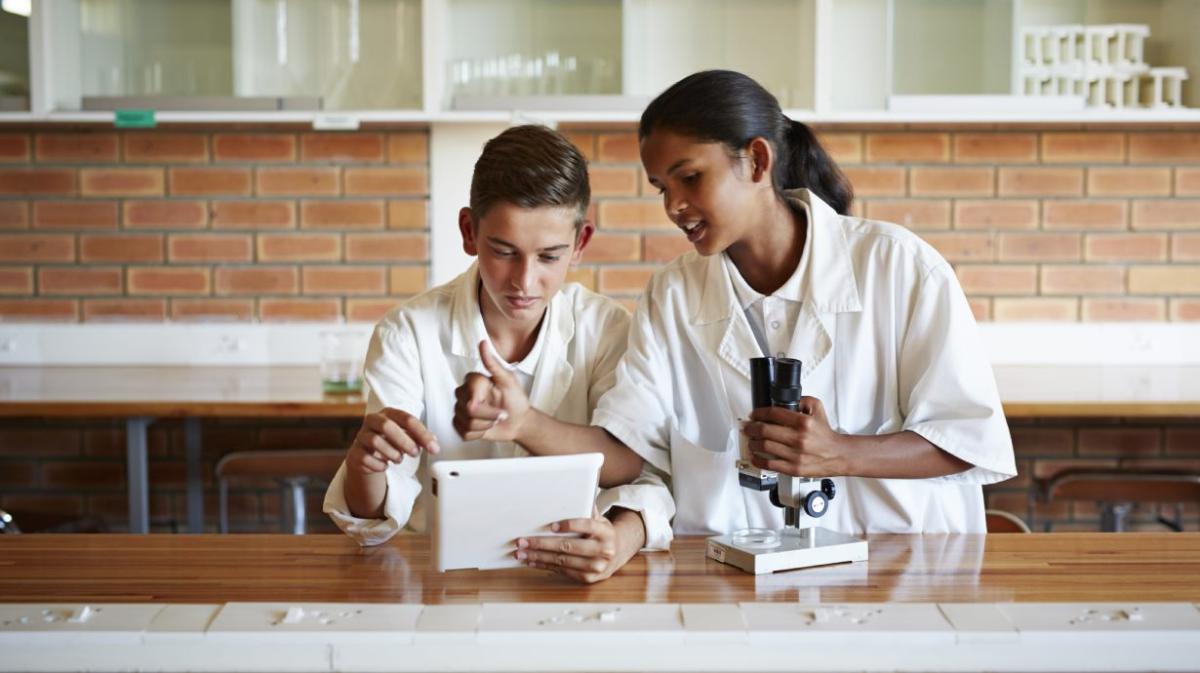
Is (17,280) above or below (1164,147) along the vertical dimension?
below

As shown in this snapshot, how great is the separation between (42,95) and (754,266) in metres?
2.16

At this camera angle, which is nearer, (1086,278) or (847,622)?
(847,622)

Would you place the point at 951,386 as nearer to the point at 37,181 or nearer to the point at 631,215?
the point at 631,215

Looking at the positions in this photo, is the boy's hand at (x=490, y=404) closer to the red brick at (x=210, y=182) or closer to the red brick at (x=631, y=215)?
Answer: the red brick at (x=631, y=215)

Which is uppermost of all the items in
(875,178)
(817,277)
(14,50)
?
(14,50)

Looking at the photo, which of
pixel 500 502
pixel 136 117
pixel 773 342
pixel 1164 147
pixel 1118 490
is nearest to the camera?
pixel 500 502

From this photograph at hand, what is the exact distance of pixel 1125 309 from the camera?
3264 millimetres

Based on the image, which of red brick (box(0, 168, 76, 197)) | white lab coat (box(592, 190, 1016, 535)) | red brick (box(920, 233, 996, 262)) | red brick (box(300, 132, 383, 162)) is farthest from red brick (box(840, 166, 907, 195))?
red brick (box(0, 168, 76, 197))

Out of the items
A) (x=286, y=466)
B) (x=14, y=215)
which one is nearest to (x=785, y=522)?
(x=286, y=466)

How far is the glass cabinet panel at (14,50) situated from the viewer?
119 inches

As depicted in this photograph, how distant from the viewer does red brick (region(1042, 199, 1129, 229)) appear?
128 inches

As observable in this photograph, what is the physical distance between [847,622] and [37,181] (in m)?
2.89

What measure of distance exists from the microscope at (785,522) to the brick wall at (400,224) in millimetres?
1938

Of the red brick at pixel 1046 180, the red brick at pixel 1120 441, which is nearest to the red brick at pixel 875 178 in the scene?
the red brick at pixel 1046 180
